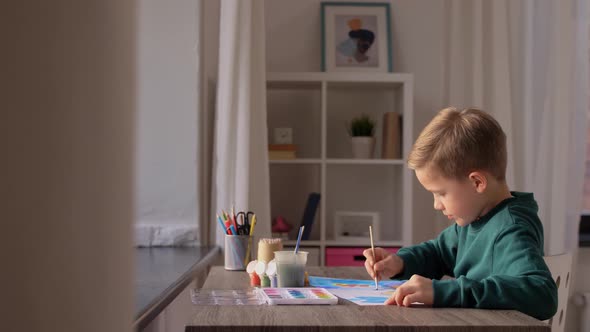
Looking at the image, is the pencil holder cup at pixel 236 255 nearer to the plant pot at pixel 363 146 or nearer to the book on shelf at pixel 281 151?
the book on shelf at pixel 281 151

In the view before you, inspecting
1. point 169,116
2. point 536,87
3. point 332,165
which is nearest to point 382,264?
point 169,116

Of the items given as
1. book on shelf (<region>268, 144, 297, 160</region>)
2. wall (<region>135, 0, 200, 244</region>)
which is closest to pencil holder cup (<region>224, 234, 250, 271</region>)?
wall (<region>135, 0, 200, 244</region>)

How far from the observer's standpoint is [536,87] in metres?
3.31

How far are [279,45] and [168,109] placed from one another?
33.3 inches

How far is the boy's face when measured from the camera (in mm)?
1391

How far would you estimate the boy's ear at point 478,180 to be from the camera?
138 centimetres

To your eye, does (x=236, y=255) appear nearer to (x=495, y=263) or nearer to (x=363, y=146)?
(x=495, y=263)

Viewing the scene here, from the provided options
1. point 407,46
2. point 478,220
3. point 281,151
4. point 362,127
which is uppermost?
point 407,46

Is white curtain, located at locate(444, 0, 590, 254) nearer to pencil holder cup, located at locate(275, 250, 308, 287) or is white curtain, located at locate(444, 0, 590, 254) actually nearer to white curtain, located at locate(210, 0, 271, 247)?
white curtain, located at locate(210, 0, 271, 247)

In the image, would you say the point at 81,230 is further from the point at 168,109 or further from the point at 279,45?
the point at 279,45

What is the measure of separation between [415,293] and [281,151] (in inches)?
82.5

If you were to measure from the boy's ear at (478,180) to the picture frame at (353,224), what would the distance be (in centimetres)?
185

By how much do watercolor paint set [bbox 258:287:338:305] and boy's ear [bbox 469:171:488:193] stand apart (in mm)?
350

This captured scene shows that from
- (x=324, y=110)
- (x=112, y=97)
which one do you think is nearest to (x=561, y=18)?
(x=324, y=110)
